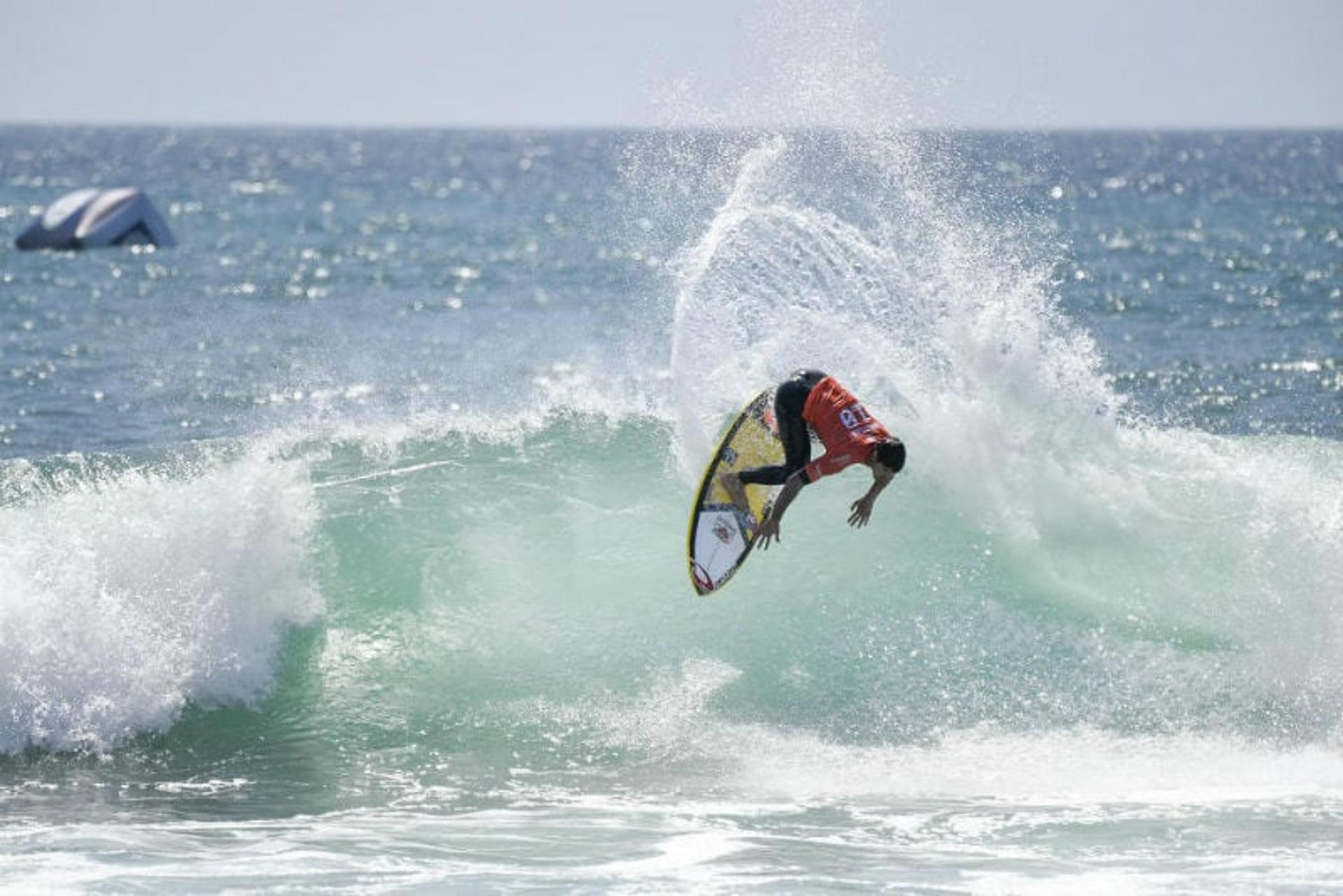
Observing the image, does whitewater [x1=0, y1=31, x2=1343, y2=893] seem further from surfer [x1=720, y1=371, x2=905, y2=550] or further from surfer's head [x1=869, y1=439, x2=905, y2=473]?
surfer's head [x1=869, y1=439, x2=905, y2=473]

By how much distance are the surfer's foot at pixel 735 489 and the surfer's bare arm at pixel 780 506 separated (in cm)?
54

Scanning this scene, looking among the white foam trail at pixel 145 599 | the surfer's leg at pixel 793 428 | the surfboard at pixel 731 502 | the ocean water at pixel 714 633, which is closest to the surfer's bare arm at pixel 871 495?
the surfer's leg at pixel 793 428

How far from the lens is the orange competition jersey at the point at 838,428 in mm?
8203

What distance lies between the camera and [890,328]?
1226cm

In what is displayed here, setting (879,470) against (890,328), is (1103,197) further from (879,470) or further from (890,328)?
(879,470)

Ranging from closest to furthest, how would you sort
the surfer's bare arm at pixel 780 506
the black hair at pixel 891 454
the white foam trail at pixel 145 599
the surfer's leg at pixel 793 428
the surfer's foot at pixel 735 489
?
the black hair at pixel 891 454
the surfer's bare arm at pixel 780 506
the surfer's leg at pixel 793 428
the surfer's foot at pixel 735 489
the white foam trail at pixel 145 599

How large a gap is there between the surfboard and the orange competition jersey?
484 mm

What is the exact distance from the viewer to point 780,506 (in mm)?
8250

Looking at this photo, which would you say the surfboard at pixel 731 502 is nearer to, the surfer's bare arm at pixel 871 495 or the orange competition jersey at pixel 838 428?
the orange competition jersey at pixel 838 428

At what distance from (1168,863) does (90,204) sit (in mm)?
34968

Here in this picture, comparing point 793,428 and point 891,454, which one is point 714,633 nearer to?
point 793,428

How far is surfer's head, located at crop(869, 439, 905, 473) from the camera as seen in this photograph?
8.03 metres

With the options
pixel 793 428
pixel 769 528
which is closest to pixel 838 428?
pixel 793 428

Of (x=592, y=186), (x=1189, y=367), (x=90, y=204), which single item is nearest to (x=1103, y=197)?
(x=592, y=186)
